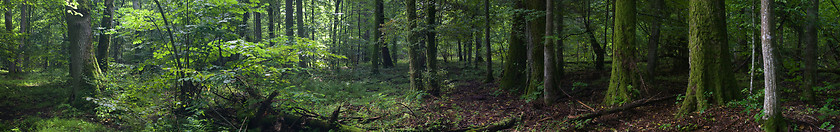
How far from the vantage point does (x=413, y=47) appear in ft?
36.7

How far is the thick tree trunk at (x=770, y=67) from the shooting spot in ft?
14.4

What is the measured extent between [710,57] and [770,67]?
1.59 m

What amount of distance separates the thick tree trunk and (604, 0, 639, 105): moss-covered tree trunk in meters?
2.86

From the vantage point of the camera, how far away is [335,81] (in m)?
16.7

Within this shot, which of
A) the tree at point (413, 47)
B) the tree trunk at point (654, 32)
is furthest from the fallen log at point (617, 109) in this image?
the tree at point (413, 47)

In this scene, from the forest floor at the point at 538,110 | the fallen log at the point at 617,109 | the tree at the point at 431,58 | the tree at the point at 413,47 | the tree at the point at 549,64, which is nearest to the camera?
the forest floor at the point at 538,110

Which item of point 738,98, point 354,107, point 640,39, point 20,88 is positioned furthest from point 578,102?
point 20,88

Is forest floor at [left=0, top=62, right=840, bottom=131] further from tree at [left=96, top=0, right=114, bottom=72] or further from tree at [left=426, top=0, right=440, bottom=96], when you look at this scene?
tree at [left=96, top=0, right=114, bottom=72]

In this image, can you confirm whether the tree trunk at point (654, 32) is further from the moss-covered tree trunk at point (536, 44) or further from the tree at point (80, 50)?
the tree at point (80, 50)

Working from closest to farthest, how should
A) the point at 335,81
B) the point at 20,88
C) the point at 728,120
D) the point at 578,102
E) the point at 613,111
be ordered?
the point at 728,120
the point at 613,111
the point at 578,102
the point at 20,88
the point at 335,81

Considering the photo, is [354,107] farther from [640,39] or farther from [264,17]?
[264,17]

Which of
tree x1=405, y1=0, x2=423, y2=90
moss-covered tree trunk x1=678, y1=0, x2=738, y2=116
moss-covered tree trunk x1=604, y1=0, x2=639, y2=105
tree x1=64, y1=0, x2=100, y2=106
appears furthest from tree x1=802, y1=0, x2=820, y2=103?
tree x1=64, y1=0, x2=100, y2=106

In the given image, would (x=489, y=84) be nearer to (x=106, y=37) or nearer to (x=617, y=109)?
(x=617, y=109)

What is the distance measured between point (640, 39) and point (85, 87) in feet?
50.6
